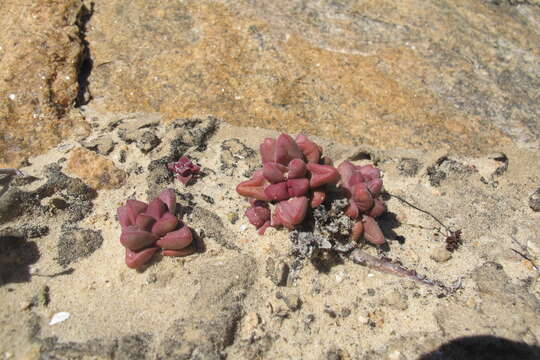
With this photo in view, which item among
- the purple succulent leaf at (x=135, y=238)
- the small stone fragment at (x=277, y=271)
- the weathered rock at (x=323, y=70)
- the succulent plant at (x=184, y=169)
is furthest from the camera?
the weathered rock at (x=323, y=70)

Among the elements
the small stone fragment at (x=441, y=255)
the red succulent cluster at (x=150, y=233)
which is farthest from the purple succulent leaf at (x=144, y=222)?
the small stone fragment at (x=441, y=255)

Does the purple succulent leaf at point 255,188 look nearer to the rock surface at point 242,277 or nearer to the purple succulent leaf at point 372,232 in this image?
the rock surface at point 242,277

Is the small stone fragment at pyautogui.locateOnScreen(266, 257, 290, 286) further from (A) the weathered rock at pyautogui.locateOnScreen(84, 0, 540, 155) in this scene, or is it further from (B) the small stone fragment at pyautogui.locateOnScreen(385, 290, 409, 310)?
(A) the weathered rock at pyautogui.locateOnScreen(84, 0, 540, 155)

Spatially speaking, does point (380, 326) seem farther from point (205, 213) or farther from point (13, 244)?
point (13, 244)

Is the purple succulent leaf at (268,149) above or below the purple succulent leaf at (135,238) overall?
above

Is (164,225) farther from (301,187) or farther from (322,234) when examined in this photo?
(322,234)

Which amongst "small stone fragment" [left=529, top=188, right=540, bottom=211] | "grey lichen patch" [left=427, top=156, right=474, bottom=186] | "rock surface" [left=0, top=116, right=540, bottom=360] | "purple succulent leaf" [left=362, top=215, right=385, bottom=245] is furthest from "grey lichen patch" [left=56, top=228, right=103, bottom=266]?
→ "small stone fragment" [left=529, top=188, right=540, bottom=211]
